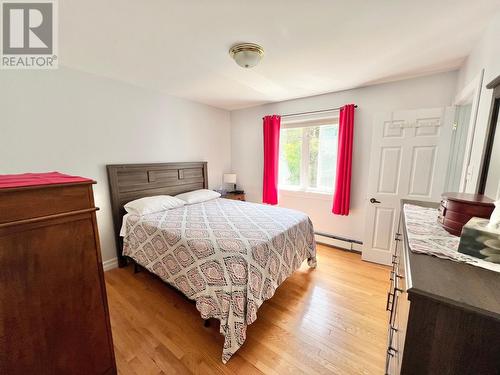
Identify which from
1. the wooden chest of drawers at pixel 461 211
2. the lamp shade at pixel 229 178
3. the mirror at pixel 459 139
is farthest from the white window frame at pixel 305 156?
the wooden chest of drawers at pixel 461 211

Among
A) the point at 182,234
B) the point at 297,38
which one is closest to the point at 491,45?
the point at 297,38

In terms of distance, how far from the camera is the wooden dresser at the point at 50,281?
82cm

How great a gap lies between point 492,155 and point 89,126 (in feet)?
12.2

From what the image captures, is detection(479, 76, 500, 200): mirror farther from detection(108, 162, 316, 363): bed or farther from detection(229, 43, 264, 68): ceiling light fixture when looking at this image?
detection(229, 43, 264, 68): ceiling light fixture

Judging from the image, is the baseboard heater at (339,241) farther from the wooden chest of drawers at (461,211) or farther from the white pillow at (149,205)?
the white pillow at (149,205)

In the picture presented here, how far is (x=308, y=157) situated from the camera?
3.53 metres

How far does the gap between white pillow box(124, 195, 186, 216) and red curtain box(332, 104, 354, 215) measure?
2419 millimetres

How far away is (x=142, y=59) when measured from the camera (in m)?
2.05

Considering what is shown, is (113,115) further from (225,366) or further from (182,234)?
(225,366)

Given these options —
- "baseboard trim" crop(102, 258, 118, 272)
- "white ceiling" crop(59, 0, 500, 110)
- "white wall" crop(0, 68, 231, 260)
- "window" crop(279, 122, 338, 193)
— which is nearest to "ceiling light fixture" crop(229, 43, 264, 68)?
"white ceiling" crop(59, 0, 500, 110)

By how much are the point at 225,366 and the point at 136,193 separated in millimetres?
2323

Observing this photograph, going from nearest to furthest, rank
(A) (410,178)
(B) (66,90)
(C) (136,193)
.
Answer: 1. (B) (66,90)
2. (A) (410,178)
3. (C) (136,193)

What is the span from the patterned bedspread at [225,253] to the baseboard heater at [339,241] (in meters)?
0.83

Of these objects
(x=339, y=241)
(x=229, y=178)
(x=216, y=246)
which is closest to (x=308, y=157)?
(x=339, y=241)
